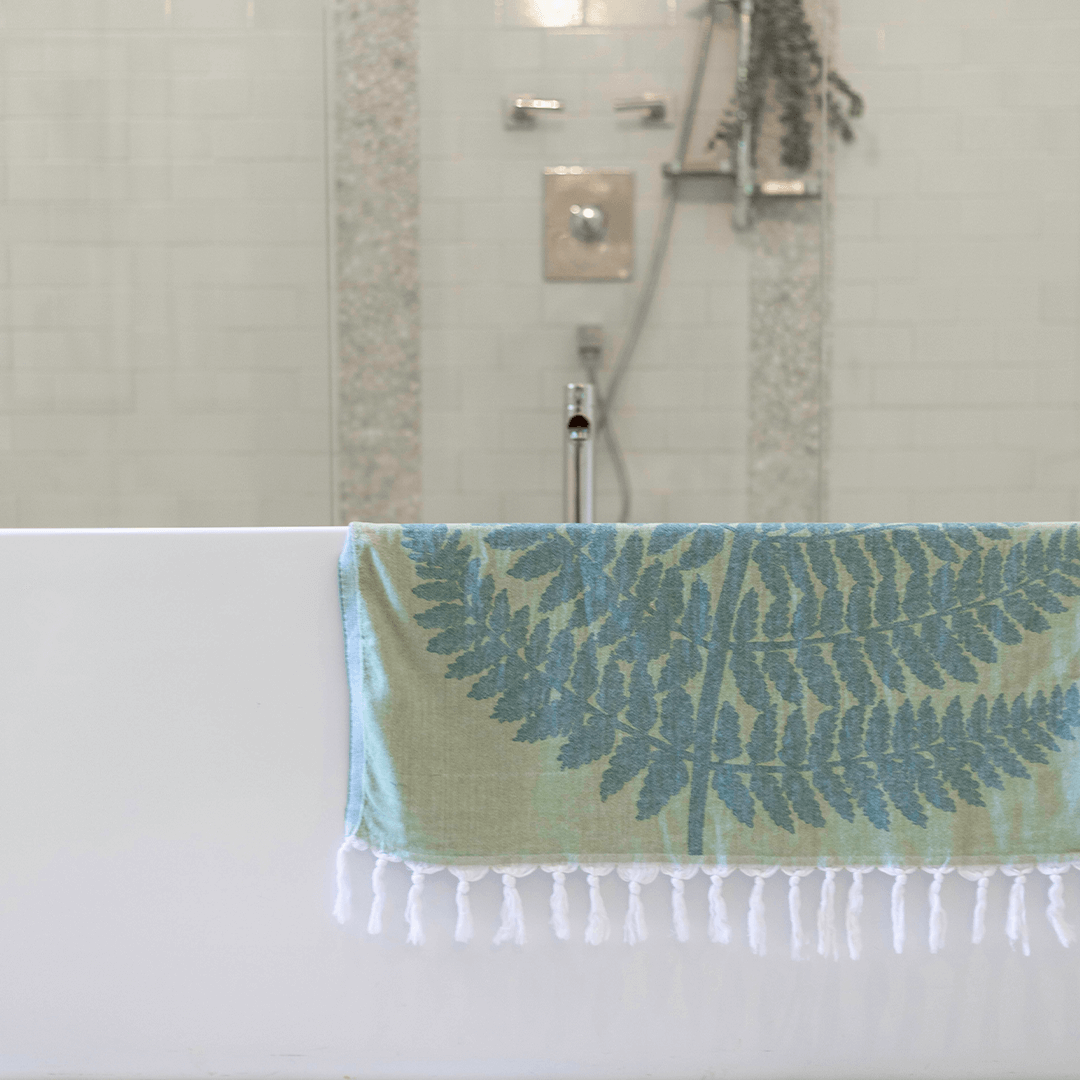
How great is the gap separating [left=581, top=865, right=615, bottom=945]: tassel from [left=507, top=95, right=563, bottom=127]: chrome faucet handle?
1.78m

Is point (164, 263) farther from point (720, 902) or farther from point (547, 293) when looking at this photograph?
point (720, 902)

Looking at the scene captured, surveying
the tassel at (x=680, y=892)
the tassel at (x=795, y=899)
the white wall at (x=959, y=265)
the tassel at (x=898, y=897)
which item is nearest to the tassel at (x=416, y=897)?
the tassel at (x=680, y=892)

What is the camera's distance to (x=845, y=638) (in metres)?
0.98

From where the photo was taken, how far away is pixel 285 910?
3.37ft

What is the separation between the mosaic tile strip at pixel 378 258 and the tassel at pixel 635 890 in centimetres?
137

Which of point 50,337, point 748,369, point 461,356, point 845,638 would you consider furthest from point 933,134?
point 50,337

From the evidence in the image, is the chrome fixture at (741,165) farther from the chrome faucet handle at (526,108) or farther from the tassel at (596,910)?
the tassel at (596,910)

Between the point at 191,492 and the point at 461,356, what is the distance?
0.75 meters

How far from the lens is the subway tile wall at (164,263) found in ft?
7.03

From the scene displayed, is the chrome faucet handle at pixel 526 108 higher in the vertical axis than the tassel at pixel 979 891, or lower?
higher

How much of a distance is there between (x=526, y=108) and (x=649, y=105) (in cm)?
29

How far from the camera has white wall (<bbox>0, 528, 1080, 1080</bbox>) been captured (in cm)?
102

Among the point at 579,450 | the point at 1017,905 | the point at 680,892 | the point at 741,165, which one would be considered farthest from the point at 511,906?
the point at 741,165

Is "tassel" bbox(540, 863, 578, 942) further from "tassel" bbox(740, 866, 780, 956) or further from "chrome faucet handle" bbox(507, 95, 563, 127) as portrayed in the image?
"chrome faucet handle" bbox(507, 95, 563, 127)
